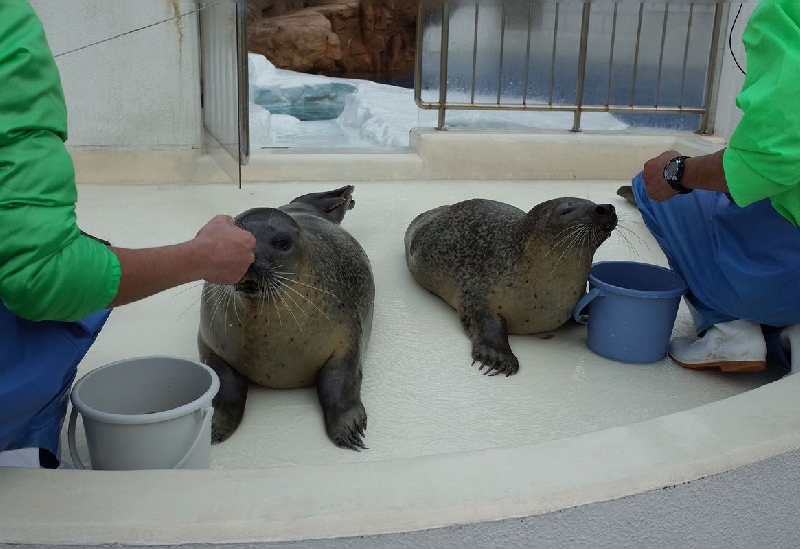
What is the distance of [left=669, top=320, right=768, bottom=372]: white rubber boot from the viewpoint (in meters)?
2.50

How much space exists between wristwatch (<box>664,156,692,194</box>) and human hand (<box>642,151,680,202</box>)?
18 mm

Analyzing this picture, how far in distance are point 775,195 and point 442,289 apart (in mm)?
1338

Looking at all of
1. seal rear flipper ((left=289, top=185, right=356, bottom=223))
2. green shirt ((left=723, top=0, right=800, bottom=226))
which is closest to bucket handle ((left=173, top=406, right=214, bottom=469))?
green shirt ((left=723, top=0, right=800, bottom=226))

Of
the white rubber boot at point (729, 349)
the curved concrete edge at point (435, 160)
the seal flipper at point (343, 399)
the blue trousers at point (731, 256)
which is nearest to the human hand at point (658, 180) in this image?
the blue trousers at point (731, 256)

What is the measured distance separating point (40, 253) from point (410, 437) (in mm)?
1229

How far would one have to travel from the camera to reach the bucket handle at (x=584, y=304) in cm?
273

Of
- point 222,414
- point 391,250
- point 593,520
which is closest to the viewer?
point 593,520

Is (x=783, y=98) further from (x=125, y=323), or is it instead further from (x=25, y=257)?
(x=125, y=323)

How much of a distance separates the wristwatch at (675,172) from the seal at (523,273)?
14.3 inches

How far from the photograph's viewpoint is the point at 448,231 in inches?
132

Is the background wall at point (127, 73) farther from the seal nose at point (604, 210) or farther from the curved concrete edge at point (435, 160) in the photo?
the seal nose at point (604, 210)

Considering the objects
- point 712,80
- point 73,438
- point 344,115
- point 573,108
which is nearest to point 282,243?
point 73,438

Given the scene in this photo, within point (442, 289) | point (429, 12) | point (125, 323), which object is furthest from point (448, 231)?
point (429, 12)

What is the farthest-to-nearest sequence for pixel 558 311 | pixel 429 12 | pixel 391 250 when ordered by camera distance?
pixel 429 12 → pixel 391 250 → pixel 558 311
